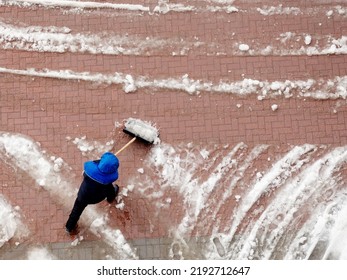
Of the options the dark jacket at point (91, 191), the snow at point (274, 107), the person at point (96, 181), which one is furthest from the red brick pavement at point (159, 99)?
the dark jacket at point (91, 191)

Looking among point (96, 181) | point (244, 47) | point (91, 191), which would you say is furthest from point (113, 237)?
point (244, 47)

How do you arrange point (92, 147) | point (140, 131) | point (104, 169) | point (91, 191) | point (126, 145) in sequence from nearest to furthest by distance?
point (104, 169) → point (91, 191) → point (126, 145) → point (140, 131) → point (92, 147)

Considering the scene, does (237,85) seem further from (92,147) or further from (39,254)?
(39,254)

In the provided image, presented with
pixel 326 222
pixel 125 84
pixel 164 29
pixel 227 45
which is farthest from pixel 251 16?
pixel 326 222

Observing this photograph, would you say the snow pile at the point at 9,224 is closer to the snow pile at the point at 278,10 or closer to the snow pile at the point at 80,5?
the snow pile at the point at 80,5

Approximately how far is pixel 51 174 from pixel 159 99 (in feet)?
5.25

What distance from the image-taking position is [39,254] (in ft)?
23.5

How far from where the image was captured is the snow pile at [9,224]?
717cm

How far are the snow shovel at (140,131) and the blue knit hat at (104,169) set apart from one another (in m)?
1.03

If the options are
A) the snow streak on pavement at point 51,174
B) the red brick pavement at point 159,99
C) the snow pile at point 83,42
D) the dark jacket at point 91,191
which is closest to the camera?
the dark jacket at point 91,191

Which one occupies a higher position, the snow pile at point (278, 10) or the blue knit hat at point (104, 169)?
the snow pile at point (278, 10)

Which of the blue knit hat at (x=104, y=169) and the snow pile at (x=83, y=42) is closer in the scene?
the blue knit hat at (x=104, y=169)

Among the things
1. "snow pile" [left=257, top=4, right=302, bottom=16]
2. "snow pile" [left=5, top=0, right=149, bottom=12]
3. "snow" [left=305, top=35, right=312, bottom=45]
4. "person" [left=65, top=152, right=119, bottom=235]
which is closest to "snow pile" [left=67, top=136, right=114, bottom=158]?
"person" [left=65, top=152, right=119, bottom=235]

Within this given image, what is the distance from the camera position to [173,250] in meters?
7.18
